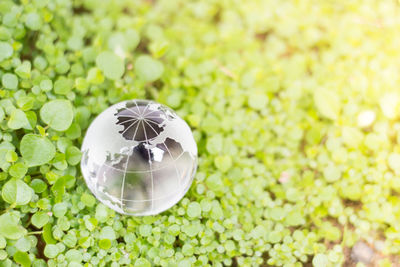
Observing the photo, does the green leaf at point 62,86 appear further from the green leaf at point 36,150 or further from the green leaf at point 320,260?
the green leaf at point 320,260

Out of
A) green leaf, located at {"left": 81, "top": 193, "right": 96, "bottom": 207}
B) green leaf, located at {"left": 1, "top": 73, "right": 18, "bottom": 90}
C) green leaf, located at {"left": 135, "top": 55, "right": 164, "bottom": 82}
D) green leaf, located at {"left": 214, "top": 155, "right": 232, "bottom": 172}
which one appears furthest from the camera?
green leaf, located at {"left": 135, "top": 55, "right": 164, "bottom": 82}

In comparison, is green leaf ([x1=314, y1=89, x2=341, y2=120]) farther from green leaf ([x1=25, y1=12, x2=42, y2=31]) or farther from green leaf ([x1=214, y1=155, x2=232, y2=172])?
green leaf ([x1=25, y1=12, x2=42, y2=31])

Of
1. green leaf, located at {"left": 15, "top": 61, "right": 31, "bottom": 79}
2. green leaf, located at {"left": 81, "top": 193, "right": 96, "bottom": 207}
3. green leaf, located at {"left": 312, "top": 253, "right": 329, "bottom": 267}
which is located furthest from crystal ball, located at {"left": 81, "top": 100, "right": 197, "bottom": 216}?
green leaf, located at {"left": 312, "top": 253, "right": 329, "bottom": 267}

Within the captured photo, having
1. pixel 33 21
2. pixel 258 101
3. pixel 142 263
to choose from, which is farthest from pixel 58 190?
pixel 258 101

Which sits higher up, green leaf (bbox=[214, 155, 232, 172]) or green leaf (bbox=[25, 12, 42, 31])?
green leaf (bbox=[25, 12, 42, 31])

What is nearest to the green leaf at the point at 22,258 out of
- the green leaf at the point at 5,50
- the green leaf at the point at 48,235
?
the green leaf at the point at 48,235

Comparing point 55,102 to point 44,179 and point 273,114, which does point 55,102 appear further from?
point 273,114
